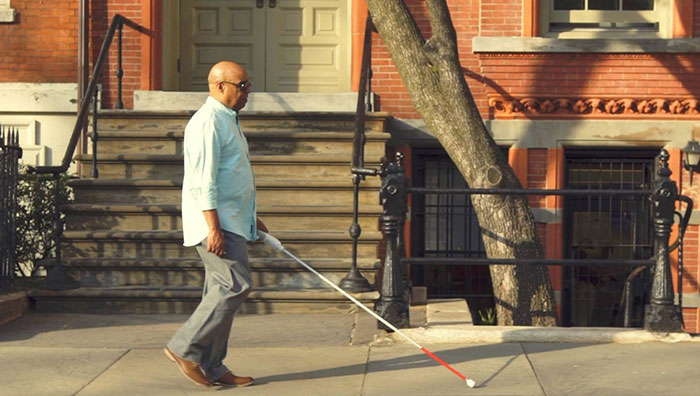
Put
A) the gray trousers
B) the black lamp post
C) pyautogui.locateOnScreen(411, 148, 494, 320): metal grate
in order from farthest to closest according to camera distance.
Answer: pyautogui.locateOnScreen(411, 148, 494, 320): metal grate → the black lamp post → the gray trousers

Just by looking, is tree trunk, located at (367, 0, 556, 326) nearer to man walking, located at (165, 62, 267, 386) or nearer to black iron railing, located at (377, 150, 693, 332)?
black iron railing, located at (377, 150, 693, 332)

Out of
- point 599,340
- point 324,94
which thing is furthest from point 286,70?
point 599,340

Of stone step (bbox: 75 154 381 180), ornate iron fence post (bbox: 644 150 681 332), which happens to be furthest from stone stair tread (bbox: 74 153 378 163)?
ornate iron fence post (bbox: 644 150 681 332)

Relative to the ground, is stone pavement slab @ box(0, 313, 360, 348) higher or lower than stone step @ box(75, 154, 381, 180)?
lower

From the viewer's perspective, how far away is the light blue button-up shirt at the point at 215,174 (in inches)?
238

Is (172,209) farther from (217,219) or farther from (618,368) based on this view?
(618,368)

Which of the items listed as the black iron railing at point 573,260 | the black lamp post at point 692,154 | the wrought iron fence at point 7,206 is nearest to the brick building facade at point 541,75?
the black lamp post at point 692,154

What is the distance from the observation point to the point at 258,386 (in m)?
6.32

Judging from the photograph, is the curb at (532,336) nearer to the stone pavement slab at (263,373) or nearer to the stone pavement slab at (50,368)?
the stone pavement slab at (263,373)

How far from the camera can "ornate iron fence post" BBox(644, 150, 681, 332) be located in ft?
23.8

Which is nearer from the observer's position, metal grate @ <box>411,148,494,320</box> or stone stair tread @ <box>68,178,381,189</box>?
stone stair tread @ <box>68,178,381,189</box>

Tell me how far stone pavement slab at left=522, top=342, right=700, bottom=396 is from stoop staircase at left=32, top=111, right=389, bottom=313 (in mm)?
2167

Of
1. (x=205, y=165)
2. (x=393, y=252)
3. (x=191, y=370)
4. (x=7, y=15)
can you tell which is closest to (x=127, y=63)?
(x=7, y=15)

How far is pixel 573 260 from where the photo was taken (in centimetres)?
743
